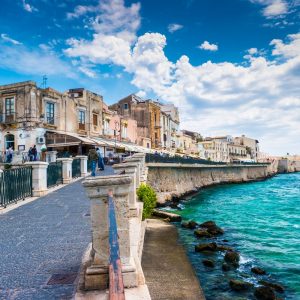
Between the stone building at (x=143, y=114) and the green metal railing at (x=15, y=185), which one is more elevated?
the stone building at (x=143, y=114)

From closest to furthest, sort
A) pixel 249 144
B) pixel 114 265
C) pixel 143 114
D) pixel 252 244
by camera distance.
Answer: pixel 114 265 → pixel 252 244 → pixel 143 114 → pixel 249 144

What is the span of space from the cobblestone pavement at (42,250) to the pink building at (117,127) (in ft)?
94.6

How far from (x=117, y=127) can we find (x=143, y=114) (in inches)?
433

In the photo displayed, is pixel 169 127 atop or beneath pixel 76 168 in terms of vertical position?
atop

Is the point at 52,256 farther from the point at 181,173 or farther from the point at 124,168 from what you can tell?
the point at 181,173

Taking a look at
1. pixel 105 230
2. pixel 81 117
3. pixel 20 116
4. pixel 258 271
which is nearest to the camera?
pixel 105 230

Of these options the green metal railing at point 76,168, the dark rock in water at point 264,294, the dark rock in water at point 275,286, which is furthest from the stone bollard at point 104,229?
the green metal railing at point 76,168

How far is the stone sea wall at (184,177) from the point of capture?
89.3ft

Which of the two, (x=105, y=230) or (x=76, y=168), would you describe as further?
(x=76, y=168)

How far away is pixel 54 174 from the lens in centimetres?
1580

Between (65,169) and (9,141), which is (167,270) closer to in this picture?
(65,169)

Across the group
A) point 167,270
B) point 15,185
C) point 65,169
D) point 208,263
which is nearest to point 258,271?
point 208,263

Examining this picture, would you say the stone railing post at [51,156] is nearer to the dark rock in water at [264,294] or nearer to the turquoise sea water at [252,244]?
the turquoise sea water at [252,244]

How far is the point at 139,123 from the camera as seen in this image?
5150cm
